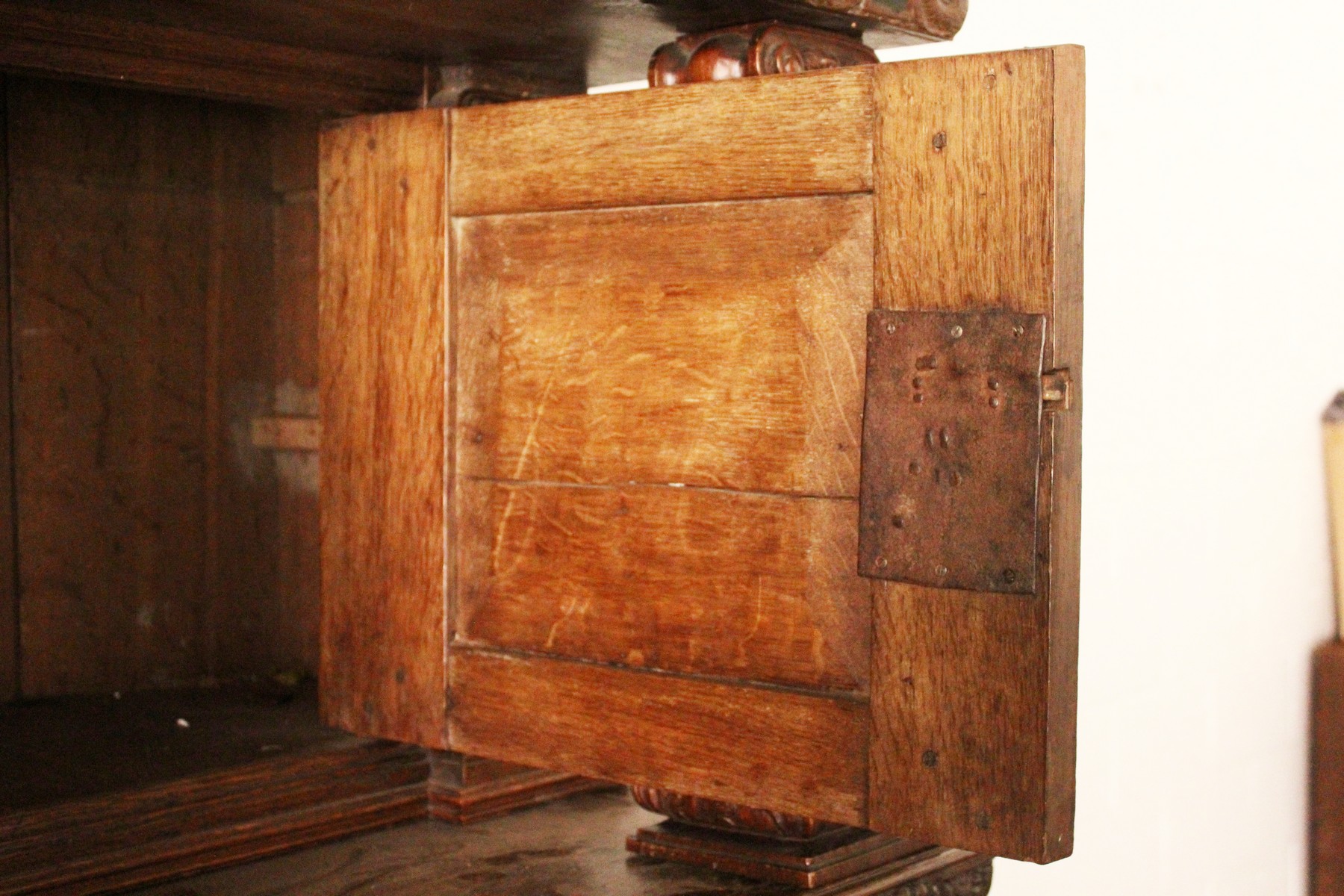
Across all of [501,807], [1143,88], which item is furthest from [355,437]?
[1143,88]

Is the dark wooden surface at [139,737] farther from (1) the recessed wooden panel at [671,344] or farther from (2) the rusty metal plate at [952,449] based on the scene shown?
(2) the rusty metal plate at [952,449]

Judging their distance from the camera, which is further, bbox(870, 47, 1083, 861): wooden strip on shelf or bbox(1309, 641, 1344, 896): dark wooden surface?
bbox(1309, 641, 1344, 896): dark wooden surface

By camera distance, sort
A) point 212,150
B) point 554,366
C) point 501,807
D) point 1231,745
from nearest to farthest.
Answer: point 554,366 → point 501,807 → point 212,150 → point 1231,745

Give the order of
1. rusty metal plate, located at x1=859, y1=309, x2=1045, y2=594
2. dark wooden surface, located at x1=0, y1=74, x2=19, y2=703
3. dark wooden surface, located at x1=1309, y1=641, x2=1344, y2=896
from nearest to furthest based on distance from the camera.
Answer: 1. rusty metal plate, located at x1=859, y1=309, x2=1045, y2=594
2. dark wooden surface, located at x1=0, y1=74, x2=19, y2=703
3. dark wooden surface, located at x1=1309, y1=641, x2=1344, y2=896

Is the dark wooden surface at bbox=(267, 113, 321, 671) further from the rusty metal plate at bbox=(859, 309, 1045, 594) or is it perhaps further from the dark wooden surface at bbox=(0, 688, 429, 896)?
the rusty metal plate at bbox=(859, 309, 1045, 594)

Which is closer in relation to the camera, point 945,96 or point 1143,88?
point 945,96

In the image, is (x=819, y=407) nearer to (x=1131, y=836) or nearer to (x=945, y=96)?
(x=945, y=96)

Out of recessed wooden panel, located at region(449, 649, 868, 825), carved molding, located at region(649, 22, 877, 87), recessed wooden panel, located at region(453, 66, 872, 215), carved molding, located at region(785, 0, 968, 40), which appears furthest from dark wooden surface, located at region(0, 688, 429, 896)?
carved molding, located at region(785, 0, 968, 40)

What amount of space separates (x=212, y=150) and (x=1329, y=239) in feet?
6.62

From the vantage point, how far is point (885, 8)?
1416 millimetres

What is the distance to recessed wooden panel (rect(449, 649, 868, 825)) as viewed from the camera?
1.25 metres

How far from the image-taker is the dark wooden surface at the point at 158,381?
1907mm

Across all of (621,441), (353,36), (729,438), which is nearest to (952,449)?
(729,438)

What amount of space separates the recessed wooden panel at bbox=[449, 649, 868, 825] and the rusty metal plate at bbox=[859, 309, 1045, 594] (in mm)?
149
